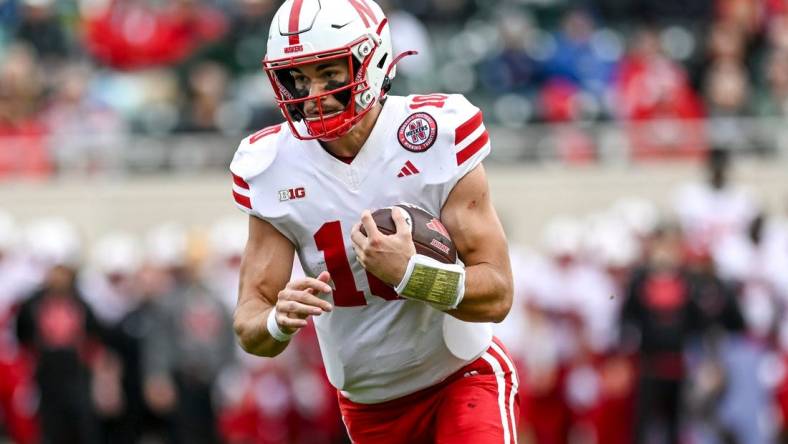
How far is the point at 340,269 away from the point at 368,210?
0.32 metres

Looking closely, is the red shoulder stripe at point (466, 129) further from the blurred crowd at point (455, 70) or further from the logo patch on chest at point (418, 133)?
the blurred crowd at point (455, 70)

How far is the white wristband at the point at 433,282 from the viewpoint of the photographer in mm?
5008

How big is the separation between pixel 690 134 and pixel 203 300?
435cm

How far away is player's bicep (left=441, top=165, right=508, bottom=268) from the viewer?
5266mm

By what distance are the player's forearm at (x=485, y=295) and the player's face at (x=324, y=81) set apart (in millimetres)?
638

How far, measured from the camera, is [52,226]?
13.4m

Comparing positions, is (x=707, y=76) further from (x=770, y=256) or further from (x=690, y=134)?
(x=770, y=256)

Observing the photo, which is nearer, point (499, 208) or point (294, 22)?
point (294, 22)

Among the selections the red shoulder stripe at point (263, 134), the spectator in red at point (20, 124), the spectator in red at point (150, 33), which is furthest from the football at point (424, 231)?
the spectator in red at point (150, 33)

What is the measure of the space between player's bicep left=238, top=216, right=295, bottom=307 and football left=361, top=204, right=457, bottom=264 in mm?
421

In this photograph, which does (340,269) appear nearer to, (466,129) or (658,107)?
(466,129)

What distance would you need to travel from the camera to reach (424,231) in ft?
16.7

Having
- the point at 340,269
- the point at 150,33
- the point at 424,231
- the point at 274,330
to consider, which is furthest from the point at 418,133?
the point at 150,33

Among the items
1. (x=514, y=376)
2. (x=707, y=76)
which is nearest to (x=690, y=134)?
(x=707, y=76)
